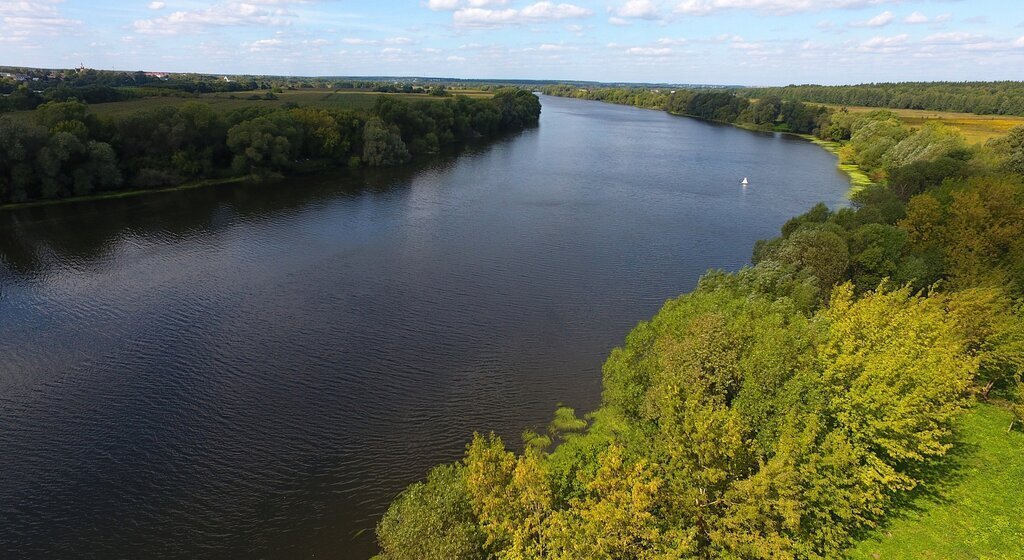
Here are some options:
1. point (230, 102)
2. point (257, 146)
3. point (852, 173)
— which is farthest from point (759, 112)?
point (257, 146)

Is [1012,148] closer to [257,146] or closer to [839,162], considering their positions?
[839,162]

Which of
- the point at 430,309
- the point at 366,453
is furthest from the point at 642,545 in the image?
the point at 430,309

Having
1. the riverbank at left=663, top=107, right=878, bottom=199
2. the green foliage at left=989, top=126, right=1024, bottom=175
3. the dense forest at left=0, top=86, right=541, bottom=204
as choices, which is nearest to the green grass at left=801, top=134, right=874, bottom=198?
the riverbank at left=663, top=107, right=878, bottom=199

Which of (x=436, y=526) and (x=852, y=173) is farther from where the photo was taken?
(x=852, y=173)

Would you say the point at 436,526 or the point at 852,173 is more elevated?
the point at 852,173

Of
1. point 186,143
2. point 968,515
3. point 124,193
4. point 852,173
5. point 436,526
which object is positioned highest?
point 186,143

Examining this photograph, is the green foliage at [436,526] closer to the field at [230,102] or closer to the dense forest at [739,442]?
the dense forest at [739,442]
